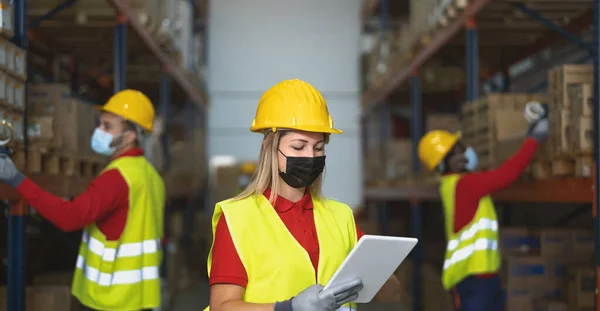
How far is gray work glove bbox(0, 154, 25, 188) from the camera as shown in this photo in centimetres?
331

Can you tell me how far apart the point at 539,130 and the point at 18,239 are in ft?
11.5

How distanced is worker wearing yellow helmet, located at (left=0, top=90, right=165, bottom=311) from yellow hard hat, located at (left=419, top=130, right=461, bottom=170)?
2.28 m

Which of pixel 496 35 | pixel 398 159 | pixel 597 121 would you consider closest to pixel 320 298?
pixel 597 121

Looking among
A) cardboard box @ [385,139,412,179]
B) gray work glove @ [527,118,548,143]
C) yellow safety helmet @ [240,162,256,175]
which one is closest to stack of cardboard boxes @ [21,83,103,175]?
gray work glove @ [527,118,548,143]

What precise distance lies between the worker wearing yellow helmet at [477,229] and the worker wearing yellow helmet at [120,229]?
213cm

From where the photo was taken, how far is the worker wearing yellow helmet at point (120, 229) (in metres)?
3.93

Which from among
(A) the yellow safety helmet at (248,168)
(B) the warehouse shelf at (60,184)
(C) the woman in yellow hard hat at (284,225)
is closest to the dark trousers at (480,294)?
(C) the woman in yellow hard hat at (284,225)

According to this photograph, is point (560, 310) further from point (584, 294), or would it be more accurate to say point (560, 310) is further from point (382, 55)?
point (382, 55)

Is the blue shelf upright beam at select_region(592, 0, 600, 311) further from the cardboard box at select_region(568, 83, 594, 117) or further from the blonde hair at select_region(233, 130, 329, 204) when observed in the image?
the blonde hair at select_region(233, 130, 329, 204)

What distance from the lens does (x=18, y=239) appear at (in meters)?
4.26

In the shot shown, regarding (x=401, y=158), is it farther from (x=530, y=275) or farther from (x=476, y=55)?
(x=530, y=275)

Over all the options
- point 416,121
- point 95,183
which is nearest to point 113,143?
point 95,183

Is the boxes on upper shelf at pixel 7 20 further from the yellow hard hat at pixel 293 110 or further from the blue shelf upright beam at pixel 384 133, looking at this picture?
the blue shelf upright beam at pixel 384 133

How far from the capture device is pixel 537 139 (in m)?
4.90
